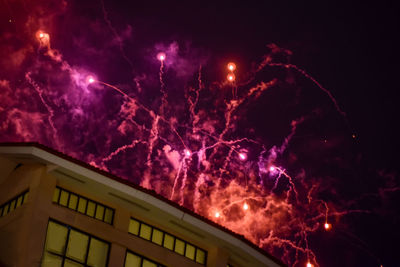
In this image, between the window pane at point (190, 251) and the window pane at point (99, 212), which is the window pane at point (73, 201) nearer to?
the window pane at point (99, 212)

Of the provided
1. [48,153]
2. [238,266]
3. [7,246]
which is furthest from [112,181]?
[238,266]

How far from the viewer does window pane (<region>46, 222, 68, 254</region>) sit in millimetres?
15172

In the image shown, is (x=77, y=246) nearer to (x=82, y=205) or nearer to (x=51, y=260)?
(x=51, y=260)

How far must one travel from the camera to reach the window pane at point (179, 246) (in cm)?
1841

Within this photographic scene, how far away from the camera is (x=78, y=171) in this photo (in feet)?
51.4

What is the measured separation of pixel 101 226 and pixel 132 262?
159 cm

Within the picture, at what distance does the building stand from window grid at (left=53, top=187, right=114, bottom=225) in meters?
0.03

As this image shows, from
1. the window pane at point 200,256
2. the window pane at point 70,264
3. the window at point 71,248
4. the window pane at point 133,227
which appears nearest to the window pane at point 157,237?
the window pane at point 133,227

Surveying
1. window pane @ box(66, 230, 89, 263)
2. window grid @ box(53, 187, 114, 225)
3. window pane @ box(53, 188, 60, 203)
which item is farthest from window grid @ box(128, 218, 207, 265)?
window pane @ box(53, 188, 60, 203)

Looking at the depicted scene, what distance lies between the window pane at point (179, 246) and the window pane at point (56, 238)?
14.1 feet

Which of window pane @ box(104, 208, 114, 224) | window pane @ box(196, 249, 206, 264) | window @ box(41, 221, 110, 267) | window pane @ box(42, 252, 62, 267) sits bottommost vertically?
window pane @ box(42, 252, 62, 267)

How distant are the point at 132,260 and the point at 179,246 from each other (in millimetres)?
2126

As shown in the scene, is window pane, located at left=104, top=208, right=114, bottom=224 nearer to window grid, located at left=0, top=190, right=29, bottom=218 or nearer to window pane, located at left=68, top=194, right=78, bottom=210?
window pane, located at left=68, top=194, right=78, bottom=210

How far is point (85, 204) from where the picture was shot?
54.6 feet
